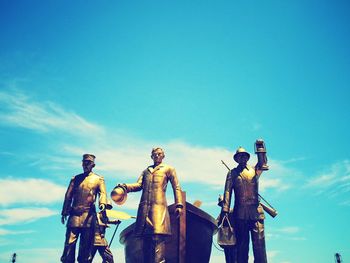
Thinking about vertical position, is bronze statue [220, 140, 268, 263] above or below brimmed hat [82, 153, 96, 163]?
below

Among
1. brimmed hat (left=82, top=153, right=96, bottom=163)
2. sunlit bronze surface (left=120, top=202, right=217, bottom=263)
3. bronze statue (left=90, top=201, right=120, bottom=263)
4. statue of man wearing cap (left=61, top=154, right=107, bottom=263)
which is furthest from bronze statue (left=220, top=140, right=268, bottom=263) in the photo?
brimmed hat (left=82, top=153, right=96, bottom=163)

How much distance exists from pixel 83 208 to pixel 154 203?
1763mm

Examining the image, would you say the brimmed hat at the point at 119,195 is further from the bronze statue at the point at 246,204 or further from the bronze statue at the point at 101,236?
the bronze statue at the point at 246,204

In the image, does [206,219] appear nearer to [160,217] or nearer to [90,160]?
[160,217]

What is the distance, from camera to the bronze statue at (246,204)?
24.7ft

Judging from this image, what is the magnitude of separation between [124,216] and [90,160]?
237 cm

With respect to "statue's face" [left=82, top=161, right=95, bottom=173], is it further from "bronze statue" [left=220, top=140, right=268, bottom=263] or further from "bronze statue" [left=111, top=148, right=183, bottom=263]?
"bronze statue" [left=220, top=140, right=268, bottom=263]

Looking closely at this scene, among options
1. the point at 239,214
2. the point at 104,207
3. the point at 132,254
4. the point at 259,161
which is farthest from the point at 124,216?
the point at 259,161

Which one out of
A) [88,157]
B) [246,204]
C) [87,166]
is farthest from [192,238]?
[88,157]

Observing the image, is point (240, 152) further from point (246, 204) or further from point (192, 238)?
point (192, 238)

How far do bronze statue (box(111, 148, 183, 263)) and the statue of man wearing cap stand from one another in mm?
705

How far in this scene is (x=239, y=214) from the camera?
771 centimetres

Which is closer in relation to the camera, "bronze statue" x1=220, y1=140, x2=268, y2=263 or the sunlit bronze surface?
"bronze statue" x1=220, y1=140, x2=268, y2=263

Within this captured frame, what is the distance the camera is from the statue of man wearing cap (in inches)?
290
